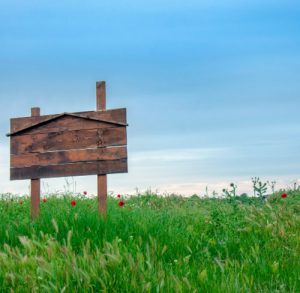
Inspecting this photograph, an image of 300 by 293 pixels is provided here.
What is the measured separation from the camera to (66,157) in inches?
396

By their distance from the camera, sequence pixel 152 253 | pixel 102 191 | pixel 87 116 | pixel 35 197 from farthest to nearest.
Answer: pixel 35 197, pixel 87 116, pixel 102 191, pixel 152 253

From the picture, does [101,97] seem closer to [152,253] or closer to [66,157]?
[66,157]

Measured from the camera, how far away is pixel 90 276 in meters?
3.99

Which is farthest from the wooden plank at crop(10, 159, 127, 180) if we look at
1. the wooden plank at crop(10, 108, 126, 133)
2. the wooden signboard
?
the wooden plank at crop(10, 108, 126, 133)

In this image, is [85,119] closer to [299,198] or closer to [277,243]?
[277,243]

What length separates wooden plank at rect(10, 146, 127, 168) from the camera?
969cm

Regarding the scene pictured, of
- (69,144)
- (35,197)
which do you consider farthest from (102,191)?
(35,197)

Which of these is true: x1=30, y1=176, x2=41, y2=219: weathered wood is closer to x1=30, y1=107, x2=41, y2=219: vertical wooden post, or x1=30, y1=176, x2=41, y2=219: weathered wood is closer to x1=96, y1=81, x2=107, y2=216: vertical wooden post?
x1=30, y1=107, x2=41, y2=219: vertical wooden post

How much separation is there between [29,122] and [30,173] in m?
0.96

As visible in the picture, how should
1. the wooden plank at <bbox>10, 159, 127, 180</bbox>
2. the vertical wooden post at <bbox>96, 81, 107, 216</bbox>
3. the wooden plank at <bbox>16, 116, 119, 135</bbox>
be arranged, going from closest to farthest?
the vertical wooden post at <bbox>96, 81, 107, 216</bbox> < the wooden plank at <bbox>10, 159, 127, 180</bbox> < the wooden plank at <bbox>16, 116, 119, 135</bbox>

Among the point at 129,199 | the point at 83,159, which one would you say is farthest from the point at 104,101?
the point at 129,199

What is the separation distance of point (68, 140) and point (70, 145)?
11 centimetres

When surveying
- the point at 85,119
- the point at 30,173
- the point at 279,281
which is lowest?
the point at 279,281

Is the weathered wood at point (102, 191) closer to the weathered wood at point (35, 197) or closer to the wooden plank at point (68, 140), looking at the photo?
the wooden plank at point (68, 140)
